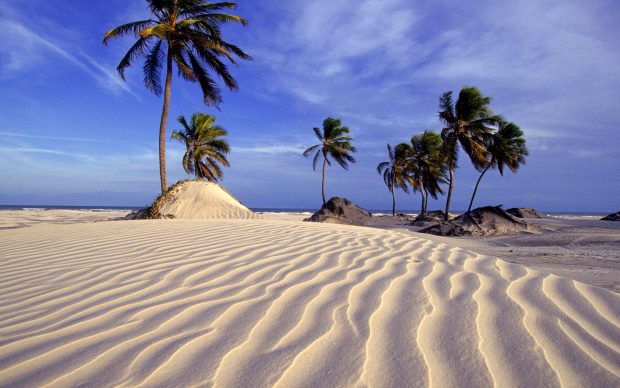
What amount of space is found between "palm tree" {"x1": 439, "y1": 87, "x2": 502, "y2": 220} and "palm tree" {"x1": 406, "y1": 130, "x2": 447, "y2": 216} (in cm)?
748

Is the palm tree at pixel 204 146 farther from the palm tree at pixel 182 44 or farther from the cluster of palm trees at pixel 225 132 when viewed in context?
the palm tree at pixel 182 44

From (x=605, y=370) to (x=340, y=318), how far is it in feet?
3.54

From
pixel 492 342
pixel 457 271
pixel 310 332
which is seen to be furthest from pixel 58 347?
pixel 457 271

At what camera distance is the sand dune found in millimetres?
1311

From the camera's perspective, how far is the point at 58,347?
1531 millimetres

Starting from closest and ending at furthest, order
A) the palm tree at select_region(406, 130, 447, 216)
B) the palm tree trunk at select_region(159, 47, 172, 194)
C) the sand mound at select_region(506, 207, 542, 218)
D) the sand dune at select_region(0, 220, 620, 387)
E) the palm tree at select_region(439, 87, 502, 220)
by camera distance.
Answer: the sand dune at select_region(0, 220, 620, 387)
the palm tree trunk at select_region(159, 47, 172, 194)
the palm tree at select_region(439, 87, 502, 220)
the sand mound at select_region(506, 207, 542, 218)
the palm tree at select_region(406, 130, 447, 216)

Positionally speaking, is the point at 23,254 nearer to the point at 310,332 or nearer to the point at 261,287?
the point at 261,287

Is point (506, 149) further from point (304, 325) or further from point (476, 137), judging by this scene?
point (304, 325)

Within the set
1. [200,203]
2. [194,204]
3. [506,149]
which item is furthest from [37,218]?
[506,149]

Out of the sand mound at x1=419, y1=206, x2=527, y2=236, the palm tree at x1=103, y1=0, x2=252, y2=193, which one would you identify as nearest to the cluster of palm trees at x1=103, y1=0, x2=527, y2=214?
the palm tree at x1=103, y1=0, x2=252, y2=193

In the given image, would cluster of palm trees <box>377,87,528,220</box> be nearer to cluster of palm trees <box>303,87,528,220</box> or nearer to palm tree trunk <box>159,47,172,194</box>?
cluster of palm trees <box>303,87,528,220</box>

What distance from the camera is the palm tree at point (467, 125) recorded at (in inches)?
723

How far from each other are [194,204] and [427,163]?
20.9 metres

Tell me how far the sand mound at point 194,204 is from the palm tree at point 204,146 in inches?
489
